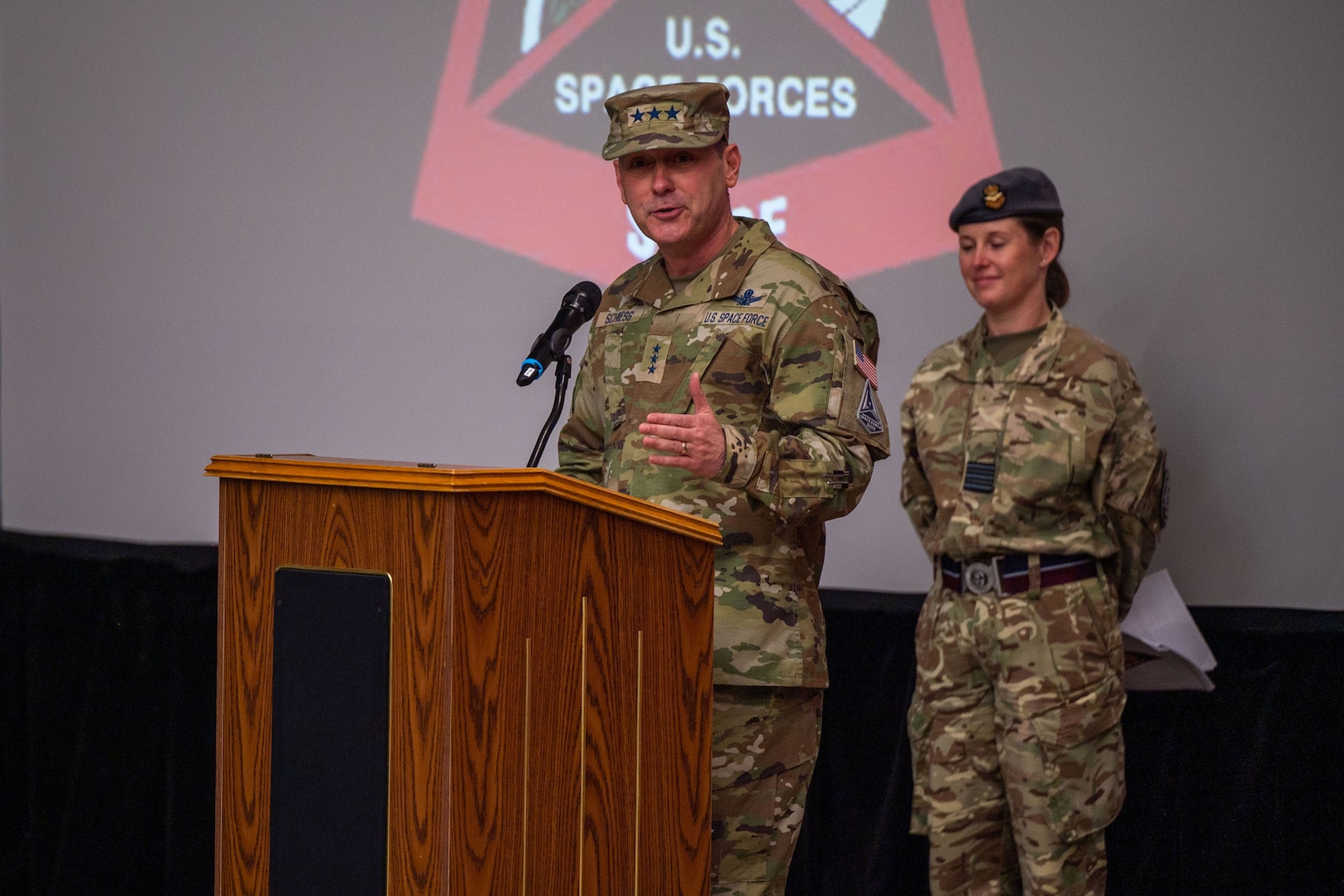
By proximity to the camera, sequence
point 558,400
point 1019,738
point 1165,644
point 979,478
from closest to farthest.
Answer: point 558,400, point 1019,738, point 979,478, point 1165,644

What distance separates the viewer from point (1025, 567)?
257 cm

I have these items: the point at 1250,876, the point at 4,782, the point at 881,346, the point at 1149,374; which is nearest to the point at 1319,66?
the point at 1149,374

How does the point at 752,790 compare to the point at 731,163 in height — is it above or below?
below

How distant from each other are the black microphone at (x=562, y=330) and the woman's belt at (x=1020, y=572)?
1091 mm

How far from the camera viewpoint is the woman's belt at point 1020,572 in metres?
2.57

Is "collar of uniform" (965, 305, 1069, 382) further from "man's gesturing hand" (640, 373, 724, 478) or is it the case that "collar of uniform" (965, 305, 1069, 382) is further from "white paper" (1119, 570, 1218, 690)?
"man's gesturing hand" (640, 373, 724, 478)

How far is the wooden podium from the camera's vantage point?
1.28 m

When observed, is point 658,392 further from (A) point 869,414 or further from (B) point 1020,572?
(B) point 1020,572

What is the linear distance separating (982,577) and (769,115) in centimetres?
134

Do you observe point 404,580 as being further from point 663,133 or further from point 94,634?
point 94,634

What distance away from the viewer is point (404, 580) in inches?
51.0

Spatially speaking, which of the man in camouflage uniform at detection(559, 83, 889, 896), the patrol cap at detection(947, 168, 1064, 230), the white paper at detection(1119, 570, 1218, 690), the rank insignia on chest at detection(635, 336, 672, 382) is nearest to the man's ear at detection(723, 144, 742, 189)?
the man in camouflage uniform at detection(559, 83, 889, 896)

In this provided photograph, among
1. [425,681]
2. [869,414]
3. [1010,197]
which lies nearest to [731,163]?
[869,414]

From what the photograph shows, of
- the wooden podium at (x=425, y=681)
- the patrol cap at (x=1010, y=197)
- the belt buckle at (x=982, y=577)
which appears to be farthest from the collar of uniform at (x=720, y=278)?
the belt buckle at (x=982, y=577)
